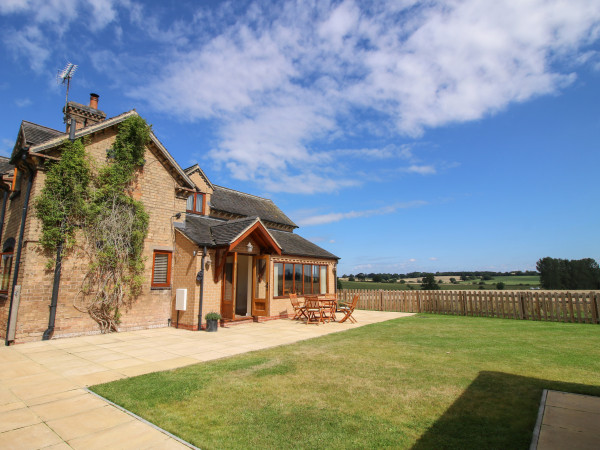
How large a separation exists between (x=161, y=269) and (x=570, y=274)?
3923cm

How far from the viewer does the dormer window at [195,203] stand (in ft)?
55.5

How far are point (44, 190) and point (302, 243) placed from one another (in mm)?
13204

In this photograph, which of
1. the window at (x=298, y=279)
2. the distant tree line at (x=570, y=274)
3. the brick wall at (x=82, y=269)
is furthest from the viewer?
the distant tree line at (x=570, y=274)

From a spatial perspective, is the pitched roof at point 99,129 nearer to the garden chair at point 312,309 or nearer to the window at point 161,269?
the window at point 161,269

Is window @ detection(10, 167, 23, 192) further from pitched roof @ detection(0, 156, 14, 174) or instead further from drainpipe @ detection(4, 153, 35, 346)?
pitched roof @ detection(0, 156, 14, 174)

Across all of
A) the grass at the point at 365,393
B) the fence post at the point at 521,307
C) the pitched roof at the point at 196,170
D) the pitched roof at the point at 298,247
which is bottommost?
the grass at the point at 365,393

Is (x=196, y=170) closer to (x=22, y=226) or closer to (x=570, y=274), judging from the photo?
(x=22, y=226)

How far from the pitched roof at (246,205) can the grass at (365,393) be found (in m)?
12.4

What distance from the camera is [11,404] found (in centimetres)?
484

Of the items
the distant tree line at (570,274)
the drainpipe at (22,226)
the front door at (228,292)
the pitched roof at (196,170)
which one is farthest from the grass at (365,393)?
the distant tree line at (570,274)

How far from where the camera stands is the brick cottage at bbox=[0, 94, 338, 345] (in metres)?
10.1

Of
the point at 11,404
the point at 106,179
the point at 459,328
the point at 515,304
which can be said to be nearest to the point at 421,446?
the point at 11,404

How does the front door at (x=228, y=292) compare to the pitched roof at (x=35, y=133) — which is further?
the front door at (x=228, y=292)

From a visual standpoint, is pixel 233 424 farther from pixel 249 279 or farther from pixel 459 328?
pixel 249 279
